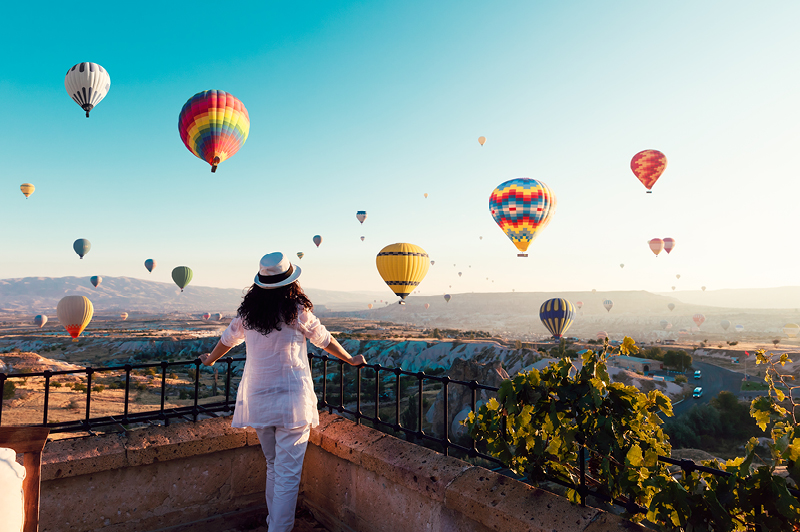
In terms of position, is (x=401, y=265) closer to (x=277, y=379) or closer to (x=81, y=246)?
(x=277, y=379)

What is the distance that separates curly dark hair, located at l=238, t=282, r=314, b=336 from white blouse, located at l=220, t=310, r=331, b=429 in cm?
6

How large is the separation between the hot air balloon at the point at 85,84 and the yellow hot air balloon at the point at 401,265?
70.1 feet

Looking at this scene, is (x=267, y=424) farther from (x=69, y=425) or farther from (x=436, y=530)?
(x=69, y=425)

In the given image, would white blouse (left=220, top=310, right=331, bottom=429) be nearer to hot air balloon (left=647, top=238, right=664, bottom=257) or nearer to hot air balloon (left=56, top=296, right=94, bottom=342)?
hot air balloon (left=56, top=296, right=94, bottom=342)

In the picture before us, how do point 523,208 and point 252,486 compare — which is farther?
point 523,208

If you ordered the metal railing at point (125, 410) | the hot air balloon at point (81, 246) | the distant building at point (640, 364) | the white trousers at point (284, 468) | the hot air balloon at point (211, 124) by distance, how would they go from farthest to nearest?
the hot air balloon at point (81, 246)
the distant building at point (640, 364)
the hot air balloon at point (211, 124)
the metal railing at point (125, 410)
the white trousers at point (284, 468)

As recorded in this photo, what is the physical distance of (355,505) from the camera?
4.12 meters

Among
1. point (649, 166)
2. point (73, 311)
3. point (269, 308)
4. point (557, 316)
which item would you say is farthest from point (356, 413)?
point (73, 311)

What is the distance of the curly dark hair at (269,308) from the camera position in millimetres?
3525

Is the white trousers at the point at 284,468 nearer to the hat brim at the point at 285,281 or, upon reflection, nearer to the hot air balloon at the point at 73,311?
the hat brim at the point at 285,281

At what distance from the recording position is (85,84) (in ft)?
94.2

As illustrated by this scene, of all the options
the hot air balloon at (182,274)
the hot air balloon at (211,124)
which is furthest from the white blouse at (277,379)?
the hot air balloon at (182,274)

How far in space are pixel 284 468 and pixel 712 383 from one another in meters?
61.2

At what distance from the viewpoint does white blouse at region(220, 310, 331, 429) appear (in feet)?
11.7
